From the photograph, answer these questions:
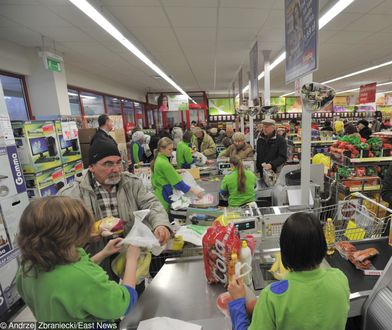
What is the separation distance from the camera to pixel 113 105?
11133 mm

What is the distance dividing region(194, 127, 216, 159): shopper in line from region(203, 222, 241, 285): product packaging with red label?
538cm

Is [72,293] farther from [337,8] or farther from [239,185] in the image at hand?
[337,8]

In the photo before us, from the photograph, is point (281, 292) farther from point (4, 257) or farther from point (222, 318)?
point (4, 257)

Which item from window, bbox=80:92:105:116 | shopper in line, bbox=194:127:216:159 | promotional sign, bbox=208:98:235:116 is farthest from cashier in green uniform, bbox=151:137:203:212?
promotional sign, bbox=208:98:235:116

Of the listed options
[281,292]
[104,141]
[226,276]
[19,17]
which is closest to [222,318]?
[226,276]

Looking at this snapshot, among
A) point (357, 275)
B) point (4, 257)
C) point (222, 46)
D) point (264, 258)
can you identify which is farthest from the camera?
point (222, 46)

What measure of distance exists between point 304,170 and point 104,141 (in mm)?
1767

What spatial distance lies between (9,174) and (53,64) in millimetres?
3450

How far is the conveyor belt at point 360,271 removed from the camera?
4.64ft

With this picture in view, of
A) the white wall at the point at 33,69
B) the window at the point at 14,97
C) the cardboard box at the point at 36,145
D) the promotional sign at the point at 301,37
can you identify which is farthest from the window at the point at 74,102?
the promotional sign at the point at 301,37

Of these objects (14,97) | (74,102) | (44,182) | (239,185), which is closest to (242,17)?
(239,185)

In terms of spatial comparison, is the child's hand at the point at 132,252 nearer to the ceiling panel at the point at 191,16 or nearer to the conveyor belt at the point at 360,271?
the conveyor belt at the point at 360,271

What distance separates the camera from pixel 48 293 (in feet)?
3.10

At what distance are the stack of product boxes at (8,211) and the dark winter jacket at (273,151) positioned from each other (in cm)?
398
